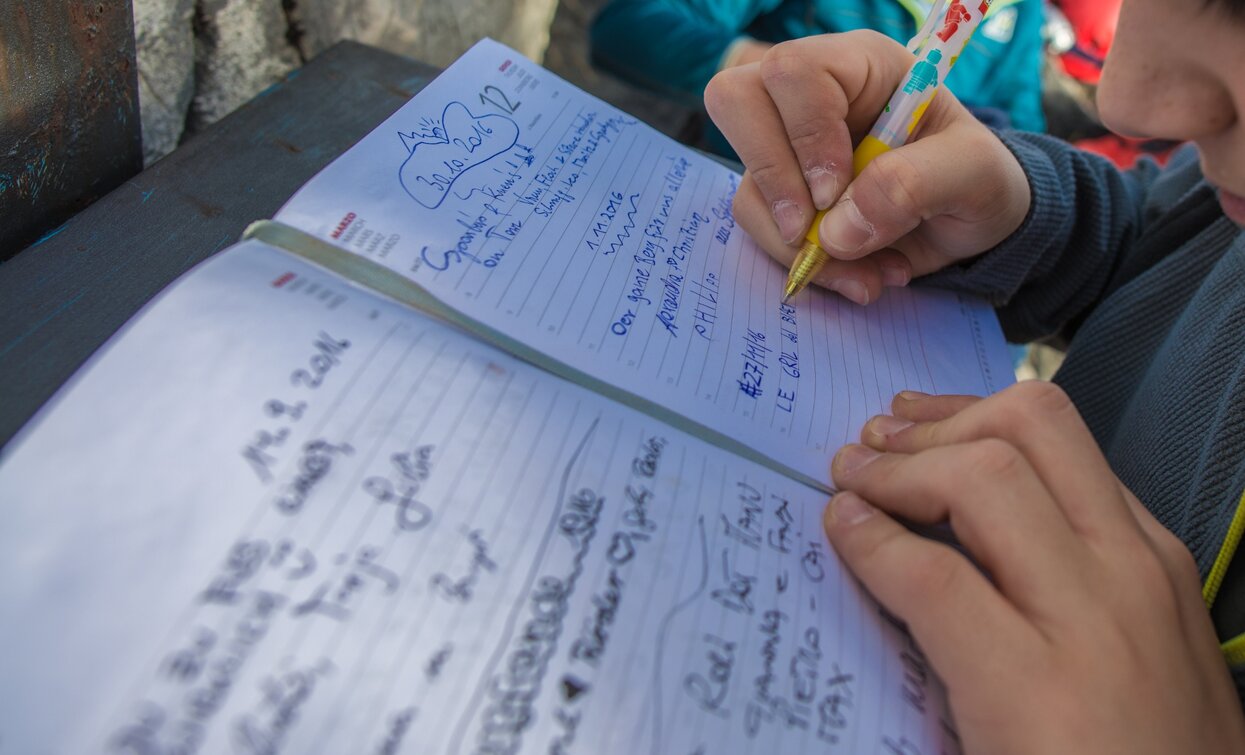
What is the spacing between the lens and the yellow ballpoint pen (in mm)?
596

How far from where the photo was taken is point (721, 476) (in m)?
0.44

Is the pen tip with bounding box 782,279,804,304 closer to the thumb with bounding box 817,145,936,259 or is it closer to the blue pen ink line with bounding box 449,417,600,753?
the thumb with bounding box 817,145,936,259

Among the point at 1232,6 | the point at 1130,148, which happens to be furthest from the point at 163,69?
the point at 1130,148

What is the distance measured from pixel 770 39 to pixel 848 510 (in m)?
1.11

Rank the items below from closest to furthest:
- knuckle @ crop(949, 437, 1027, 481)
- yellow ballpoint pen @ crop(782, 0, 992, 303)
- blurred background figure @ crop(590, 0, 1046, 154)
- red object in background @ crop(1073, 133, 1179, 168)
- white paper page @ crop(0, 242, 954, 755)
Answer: white paper page @ crop(0, 242, 954, 755)
knuckle @ crop(949, 437, 1027, 481)
yellow ballpoint pen @ crop(782, 0, 992, 303)
blurred background figure @ crop(590, 0, 1046, 154)
red object in background @ crop(1073, 133, 1179, 168)

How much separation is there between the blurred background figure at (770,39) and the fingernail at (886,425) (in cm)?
83

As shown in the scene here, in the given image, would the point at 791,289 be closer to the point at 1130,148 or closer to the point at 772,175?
the point at 772,175

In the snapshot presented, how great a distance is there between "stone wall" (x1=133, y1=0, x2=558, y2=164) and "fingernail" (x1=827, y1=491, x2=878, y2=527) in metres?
0.60

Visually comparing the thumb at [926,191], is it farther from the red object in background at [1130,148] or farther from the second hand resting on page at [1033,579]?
the red object in background at [1130,148]

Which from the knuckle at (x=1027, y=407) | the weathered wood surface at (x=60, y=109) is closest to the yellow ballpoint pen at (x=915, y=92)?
the knuckle at (x=1027, y=407)

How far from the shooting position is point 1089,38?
175 cm

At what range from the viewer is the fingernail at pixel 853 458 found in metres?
→ 0.48

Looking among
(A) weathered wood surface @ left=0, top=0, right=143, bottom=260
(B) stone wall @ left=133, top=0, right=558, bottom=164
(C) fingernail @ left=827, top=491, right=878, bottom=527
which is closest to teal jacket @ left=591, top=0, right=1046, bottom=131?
(B) stone wall @ left=133, top=0, right=558, bottom=164

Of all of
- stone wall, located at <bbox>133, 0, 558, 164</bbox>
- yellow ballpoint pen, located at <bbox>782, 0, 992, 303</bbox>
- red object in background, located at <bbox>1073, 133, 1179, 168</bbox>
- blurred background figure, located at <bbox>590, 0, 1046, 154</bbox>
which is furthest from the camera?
red object in background, located at <bbox>1073, 133, 1179, 168</bbox>
